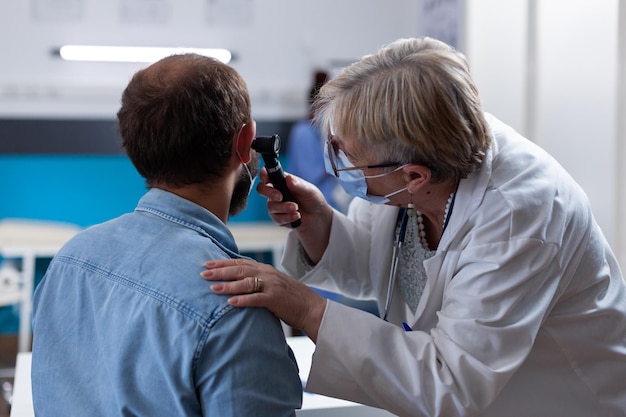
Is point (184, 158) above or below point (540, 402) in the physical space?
above

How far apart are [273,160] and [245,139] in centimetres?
24

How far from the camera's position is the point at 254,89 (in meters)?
4.51

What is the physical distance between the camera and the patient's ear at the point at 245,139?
1175 mm

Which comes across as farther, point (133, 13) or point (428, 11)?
point (133, 13)

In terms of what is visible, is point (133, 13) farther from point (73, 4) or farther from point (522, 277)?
point (522, 277)

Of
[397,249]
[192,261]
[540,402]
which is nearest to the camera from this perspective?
[192,261]

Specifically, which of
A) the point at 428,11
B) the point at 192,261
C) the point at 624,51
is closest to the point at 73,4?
the point at 428,11

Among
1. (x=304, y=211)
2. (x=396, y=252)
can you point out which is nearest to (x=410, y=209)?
(x=396, y=252)

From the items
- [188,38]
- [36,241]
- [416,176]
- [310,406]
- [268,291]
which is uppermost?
[188,38]

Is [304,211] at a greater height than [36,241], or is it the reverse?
[304,211]

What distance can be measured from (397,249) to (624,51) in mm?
734

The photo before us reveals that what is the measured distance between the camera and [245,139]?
3.90ft

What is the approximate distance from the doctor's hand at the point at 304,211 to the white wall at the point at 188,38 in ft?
9.42

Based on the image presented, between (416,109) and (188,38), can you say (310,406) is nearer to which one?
(416,109)
